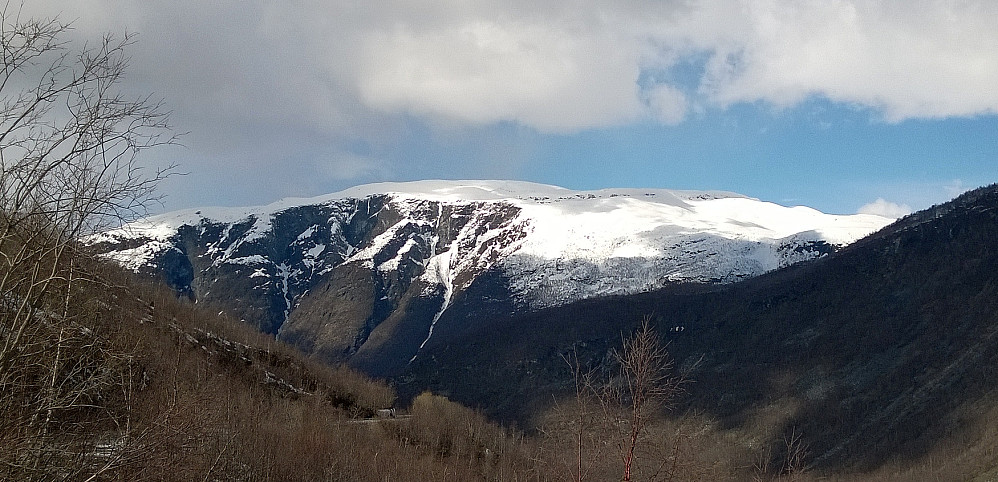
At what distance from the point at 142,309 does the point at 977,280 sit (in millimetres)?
207498

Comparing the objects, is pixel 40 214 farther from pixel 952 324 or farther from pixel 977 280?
pixel 977 280

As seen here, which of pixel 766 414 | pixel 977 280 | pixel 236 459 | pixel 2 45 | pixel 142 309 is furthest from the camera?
pixel 977 280

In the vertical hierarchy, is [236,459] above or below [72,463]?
below

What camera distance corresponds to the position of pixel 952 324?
603 feet

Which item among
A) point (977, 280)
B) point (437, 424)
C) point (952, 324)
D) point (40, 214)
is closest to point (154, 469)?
point (40, 214)

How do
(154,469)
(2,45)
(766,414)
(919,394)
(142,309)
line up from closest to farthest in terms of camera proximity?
(2,45) → (154,469) → (142,309) → (919,394) → (766,414)

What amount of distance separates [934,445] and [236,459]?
149 meters

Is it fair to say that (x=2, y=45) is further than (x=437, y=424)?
No

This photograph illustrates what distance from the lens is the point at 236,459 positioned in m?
21.3

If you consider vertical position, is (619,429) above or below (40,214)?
below

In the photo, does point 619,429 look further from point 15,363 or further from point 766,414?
point 766,414

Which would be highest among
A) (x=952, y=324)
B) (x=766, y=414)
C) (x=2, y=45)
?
(x=2, y=45)

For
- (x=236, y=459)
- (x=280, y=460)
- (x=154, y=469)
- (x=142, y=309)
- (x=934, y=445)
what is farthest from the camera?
(x=934, y=445)

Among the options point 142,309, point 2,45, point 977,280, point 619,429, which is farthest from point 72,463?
point 977,280
